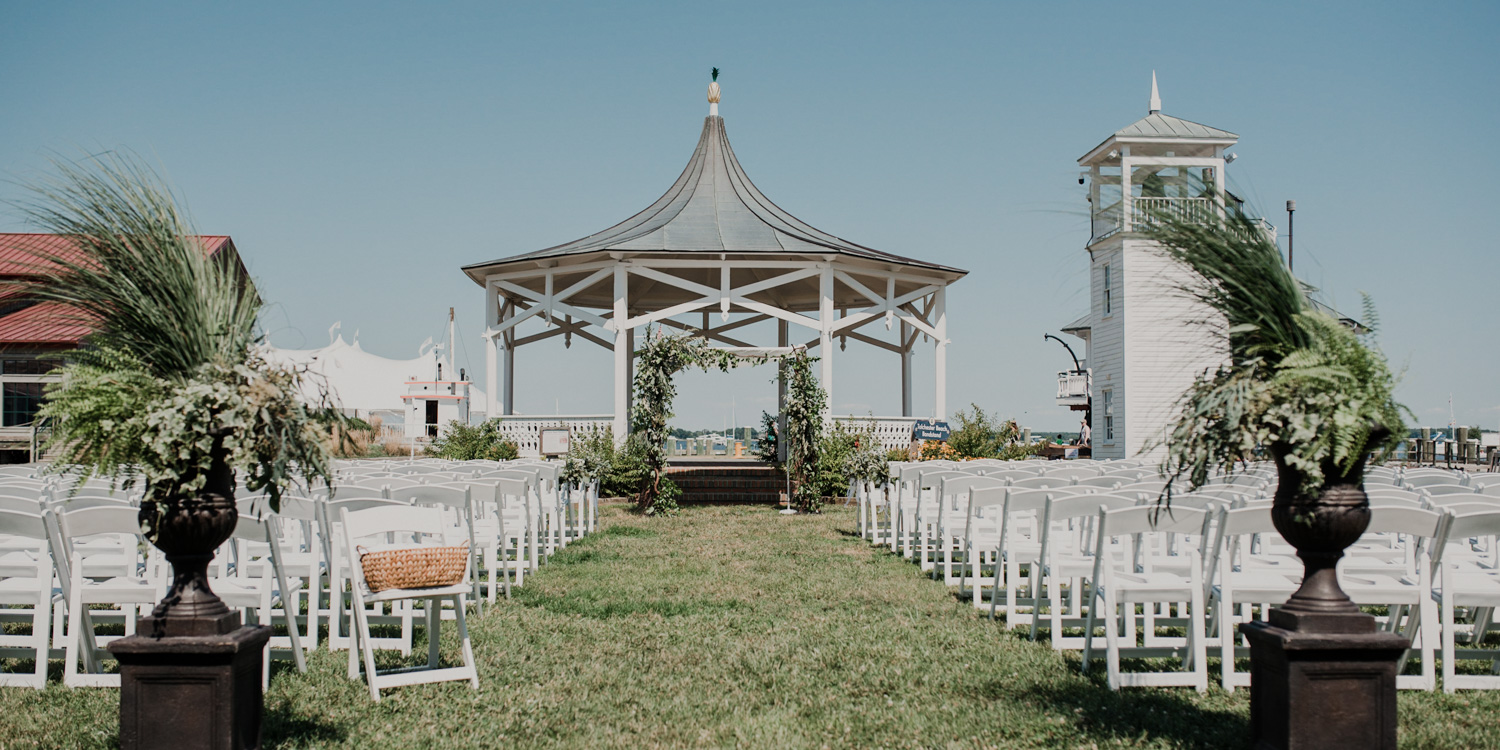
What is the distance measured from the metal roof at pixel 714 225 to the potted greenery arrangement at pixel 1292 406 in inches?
624

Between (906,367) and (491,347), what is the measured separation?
8.46 m

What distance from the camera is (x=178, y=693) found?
4.11 m

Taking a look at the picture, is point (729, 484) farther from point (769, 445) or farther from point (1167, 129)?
point (1167, 129)

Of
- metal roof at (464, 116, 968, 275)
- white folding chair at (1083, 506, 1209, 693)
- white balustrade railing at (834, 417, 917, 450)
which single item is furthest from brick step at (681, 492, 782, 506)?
white folding chair at (1083, 506, 1209, 693)

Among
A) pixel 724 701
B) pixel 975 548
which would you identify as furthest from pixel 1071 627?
pixel 724 701

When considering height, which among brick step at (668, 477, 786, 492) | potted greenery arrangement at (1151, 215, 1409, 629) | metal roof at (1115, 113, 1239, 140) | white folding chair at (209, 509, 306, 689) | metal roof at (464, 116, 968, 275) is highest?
metal roof at (1115, 113, 1239, 140)

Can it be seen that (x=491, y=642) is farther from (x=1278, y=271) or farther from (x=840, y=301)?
(x=840, y=301)

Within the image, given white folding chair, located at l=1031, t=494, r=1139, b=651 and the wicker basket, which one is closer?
the wicker basket

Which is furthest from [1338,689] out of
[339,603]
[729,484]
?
[729,484]

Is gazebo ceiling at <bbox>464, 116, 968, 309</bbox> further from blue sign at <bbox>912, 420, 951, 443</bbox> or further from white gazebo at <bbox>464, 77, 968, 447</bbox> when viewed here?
blue sign at <bbox>912, 420, 951, 443</bbox>

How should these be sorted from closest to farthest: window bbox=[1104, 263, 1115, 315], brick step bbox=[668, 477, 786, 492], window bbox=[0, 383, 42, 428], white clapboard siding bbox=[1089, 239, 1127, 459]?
brick step bbox=[668, 477, 786, 492] < white clapboard siding bbox=[1089, 239, 1127, 459] < window bbox=[1104, 263, 1115, 315] < window bbox=[0, 383, 42, 428]

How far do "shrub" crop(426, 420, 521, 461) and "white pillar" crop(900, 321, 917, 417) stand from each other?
823cm

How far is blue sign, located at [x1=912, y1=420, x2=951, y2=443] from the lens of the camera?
20602 millimetres

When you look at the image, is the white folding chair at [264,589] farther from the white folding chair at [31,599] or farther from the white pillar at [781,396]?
the white pillar at [781,396]
